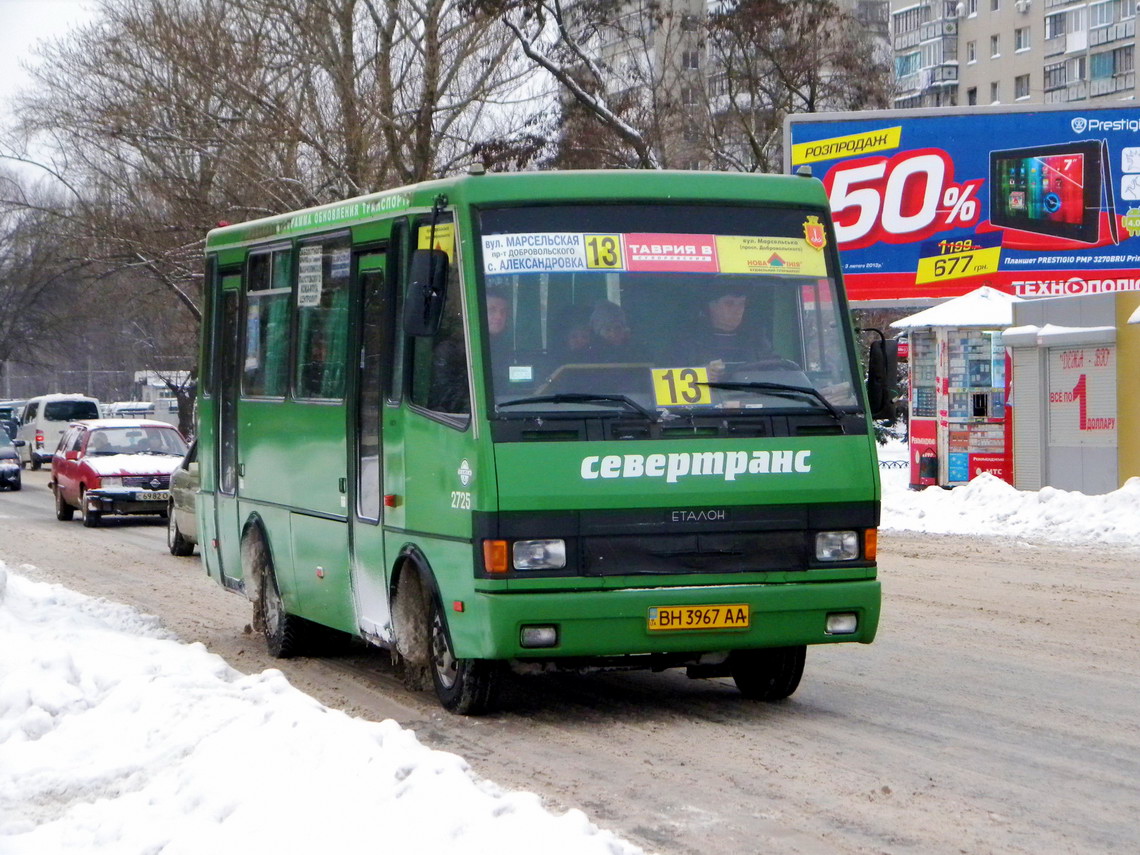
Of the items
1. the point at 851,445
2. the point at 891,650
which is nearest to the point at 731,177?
A: the point at 851,445

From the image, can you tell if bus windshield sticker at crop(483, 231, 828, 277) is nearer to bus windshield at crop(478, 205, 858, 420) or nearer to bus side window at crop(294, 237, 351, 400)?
bus windshield at crop(478, 205, 858, 420)

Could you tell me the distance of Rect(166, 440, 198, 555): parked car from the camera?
1973cm

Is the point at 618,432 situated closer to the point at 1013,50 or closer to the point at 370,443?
the point at 370,443

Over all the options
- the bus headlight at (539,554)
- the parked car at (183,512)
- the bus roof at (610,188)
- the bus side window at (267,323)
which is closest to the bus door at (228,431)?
the bus side window at (267,323)

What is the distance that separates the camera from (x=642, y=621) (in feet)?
26.3

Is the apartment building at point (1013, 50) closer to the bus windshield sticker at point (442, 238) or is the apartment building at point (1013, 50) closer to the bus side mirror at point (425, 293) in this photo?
the bus windshield sticker at point (442, 238)

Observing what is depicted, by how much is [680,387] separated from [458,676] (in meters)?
1.78

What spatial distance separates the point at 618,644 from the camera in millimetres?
8031

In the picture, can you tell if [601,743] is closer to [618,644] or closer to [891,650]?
[618,644]

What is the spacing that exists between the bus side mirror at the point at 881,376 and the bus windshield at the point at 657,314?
29 centimetres

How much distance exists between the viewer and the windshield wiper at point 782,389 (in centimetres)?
838

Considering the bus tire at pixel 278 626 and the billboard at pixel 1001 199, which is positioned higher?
the billboard at pixel 1001 199

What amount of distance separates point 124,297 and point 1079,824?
45716mm

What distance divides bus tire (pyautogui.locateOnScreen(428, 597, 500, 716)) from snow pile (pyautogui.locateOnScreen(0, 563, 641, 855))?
0.79 meters
